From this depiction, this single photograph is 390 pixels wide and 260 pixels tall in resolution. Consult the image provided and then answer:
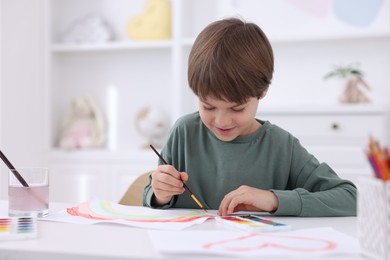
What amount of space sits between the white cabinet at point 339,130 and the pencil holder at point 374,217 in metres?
1.95

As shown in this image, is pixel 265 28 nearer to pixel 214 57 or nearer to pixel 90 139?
pixel 90 139

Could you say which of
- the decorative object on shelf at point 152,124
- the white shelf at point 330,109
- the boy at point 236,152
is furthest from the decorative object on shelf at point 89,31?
the boy at point 236,152

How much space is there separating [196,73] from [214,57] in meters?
0.06

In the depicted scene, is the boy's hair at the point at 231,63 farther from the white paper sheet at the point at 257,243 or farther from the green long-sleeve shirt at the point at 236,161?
the white paper sheet at the point at 257,243

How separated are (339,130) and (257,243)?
2.02m

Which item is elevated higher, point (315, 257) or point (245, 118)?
point (245, 118)

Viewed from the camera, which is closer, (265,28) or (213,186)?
(213,186)

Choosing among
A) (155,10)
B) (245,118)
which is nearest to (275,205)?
(245,118)

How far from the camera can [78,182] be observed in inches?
134

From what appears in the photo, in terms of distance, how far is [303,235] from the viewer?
0.96 metres

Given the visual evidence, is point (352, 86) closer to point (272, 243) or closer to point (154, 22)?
point (154, 22)

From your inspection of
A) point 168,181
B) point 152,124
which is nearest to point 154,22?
point 152,124

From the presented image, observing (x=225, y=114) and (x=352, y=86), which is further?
(x=352, y=86)

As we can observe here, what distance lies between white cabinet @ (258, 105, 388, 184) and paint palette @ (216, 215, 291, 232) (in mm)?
1759
